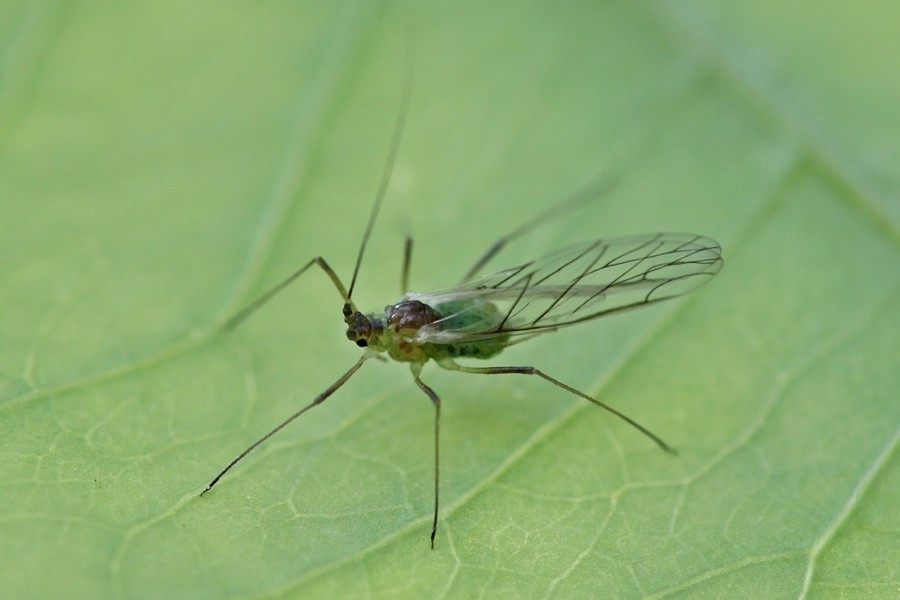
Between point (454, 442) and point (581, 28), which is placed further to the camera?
point (581, 28)

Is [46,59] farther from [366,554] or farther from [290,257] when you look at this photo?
[366,554]

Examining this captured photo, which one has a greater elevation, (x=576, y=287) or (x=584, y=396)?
(x=576, y=287)

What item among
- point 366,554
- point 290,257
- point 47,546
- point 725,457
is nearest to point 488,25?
point 290,257

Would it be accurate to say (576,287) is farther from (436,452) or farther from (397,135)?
(397,135)

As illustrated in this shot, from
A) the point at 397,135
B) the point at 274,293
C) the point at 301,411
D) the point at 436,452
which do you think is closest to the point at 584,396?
the point at 436,452

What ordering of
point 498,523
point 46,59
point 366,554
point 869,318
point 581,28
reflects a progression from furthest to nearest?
point 581,28 < point 46,59 < point 869,318 < point 498,523 < point 366,554
